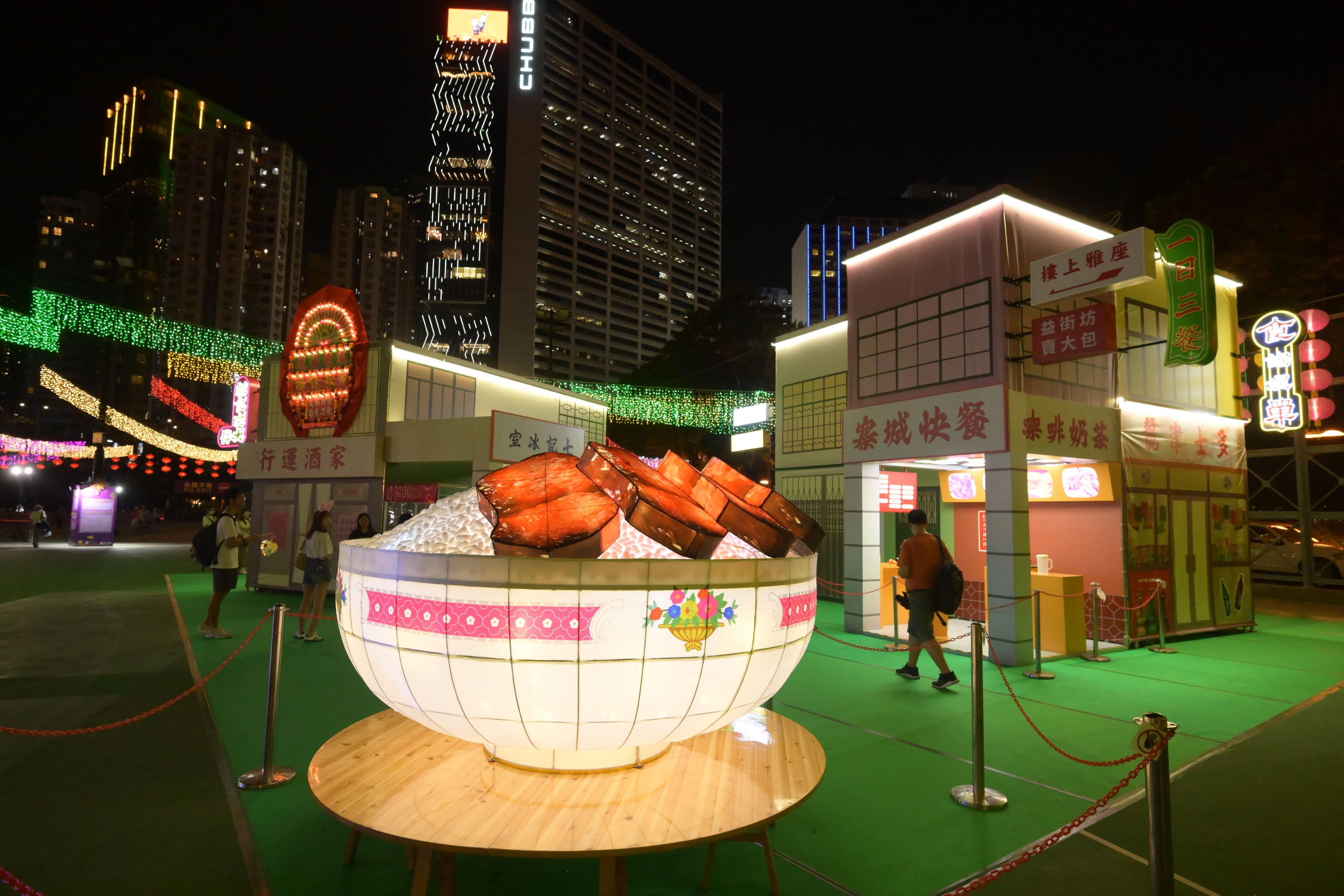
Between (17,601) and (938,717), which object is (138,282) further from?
(938,717)

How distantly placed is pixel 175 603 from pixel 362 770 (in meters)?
12.0

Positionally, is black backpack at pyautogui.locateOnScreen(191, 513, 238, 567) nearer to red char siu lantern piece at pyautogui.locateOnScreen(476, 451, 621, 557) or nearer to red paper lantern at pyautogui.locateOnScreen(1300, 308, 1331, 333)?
red char siu lantern piece at pyautogui.locateOnScreen(476, 451, 621, 557)

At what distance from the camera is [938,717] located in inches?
235

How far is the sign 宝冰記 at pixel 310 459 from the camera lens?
536 inches

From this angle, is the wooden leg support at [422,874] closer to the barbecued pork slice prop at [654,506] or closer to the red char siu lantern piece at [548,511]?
the red char siu lantern piece at [548,511]

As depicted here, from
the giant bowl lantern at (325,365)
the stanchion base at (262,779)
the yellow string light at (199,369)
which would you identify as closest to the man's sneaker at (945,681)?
the stanchion base at (262,779)

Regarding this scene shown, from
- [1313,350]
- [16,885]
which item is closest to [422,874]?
[16,885]

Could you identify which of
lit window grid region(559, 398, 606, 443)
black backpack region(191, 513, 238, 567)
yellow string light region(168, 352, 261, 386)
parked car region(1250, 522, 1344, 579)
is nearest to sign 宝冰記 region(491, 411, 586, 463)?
black backpack region(191, 513, 238, 567)

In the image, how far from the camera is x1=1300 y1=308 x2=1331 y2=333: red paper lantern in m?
11.9

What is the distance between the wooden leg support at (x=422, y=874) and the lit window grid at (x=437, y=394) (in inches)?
449

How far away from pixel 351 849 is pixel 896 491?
9259 millimetres

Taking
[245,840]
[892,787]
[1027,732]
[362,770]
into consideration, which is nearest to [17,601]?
[245,840]

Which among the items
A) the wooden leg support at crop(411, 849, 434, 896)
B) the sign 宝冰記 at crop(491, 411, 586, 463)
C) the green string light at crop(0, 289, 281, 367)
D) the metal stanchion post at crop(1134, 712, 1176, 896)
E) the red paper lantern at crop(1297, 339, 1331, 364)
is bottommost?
the wooden leg support at crop(411, 849, 434, 896)

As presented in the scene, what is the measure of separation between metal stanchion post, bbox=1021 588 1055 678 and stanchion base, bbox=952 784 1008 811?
3877mm
